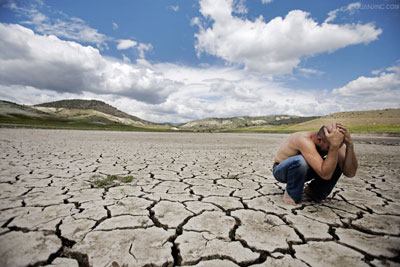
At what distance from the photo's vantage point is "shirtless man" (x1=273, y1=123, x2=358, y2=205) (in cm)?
173

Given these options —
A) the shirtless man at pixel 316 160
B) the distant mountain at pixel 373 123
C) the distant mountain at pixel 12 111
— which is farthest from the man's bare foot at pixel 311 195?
the distant mountain at pixel 12 111

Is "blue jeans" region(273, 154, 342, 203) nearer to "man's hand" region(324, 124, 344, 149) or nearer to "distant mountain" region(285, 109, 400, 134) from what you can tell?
"man's hand" region(324, 124, 344, 149)

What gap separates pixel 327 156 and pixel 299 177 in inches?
15.4

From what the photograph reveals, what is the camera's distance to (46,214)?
1.76 meters

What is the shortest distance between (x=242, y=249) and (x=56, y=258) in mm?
1242

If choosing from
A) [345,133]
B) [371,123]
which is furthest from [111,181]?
[371,123]

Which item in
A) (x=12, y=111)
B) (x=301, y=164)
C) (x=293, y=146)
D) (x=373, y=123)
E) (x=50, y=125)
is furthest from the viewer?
(x=12, y=111)

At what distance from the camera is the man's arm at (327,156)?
5.58 feet

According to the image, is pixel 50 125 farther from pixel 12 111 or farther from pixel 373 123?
pixel 373 123

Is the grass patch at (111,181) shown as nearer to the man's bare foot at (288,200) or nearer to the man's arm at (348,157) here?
the man's bare foot at (288,200)

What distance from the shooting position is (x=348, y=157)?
185cm

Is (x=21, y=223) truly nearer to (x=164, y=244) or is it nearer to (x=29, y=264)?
(x=29, y=264)

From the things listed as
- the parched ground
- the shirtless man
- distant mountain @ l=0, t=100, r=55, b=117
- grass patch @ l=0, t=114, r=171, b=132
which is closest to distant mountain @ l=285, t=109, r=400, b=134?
the shirtless man

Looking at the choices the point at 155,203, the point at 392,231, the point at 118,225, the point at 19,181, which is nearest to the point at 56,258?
the point at 118,225
